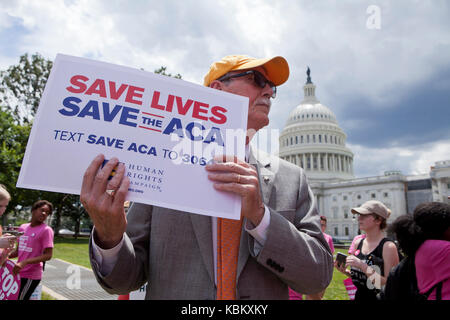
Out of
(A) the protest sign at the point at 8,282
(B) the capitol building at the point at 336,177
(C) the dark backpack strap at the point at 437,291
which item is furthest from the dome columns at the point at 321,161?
(C) the dark backpack strap at the point at 437,291

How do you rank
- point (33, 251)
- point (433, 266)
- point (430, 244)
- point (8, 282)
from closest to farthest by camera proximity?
point (433, 266) → point (430, 244) → point (8, 282) → point (33, 251)

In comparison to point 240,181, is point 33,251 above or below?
below

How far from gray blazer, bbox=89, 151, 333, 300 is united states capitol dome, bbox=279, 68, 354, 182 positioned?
87.1m

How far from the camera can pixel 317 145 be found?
90.6 metres

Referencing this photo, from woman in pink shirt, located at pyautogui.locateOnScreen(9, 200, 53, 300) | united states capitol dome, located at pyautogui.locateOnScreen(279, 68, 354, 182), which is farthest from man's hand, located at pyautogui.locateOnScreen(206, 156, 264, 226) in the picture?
united states capitol dome, located at pyautogui.locateOnScreen(279, 68, 354, 182)

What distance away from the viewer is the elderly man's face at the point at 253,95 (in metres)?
2.09

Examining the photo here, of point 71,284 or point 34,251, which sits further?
point 71,284

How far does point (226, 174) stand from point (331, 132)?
3848 inches

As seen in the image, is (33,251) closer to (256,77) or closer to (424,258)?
(256,77)

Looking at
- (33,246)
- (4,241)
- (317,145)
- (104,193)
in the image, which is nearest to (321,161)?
(317,145)

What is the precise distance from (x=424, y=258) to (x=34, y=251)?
5.98 m

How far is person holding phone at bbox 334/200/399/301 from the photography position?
4098mm

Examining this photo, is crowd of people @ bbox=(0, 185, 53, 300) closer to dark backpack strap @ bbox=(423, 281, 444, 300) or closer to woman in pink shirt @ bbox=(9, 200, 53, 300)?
woman in pink shirt @ bbox=(9, 200, 53, 300)

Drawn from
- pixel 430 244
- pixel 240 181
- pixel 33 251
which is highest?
pixel 240 181
